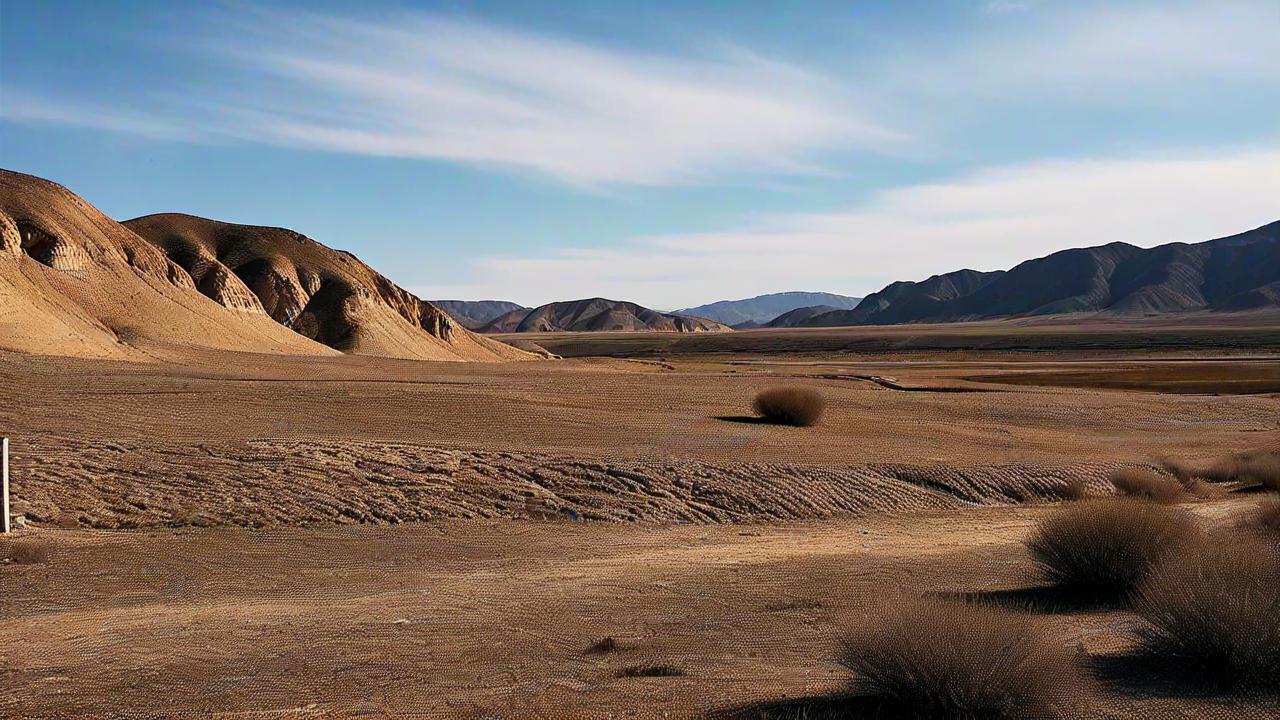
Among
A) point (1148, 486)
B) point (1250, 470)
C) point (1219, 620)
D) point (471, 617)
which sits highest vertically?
point (1219, 620)

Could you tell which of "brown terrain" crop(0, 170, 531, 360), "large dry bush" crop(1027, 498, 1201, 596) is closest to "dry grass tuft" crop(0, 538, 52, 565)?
"large dry bush" crop(1027, 498, 1201, 596)

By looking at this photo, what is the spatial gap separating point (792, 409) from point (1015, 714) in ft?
71.1

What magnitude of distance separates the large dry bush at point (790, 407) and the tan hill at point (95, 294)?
2858 cm

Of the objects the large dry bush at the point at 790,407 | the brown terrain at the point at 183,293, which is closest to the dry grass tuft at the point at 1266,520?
the large dry bush at the point at 790,407

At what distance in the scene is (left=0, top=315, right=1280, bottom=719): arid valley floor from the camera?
26.6ft

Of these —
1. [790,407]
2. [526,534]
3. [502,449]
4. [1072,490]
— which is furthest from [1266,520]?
[790,407]

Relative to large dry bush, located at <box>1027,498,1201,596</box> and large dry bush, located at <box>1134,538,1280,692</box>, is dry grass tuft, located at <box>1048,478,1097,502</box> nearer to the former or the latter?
large dry bush, located at <box>1027,498,1201,596</box>

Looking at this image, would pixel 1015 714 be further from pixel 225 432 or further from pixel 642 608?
pixel 225 432

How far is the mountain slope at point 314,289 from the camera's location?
89.1 m

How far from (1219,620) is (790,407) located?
20968mm

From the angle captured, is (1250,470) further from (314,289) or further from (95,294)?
(314,289)

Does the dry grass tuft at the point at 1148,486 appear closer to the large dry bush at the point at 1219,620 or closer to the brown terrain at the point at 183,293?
the large dry bush at the point at 1219,620

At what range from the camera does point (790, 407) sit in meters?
28.5

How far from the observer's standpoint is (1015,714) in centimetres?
684
